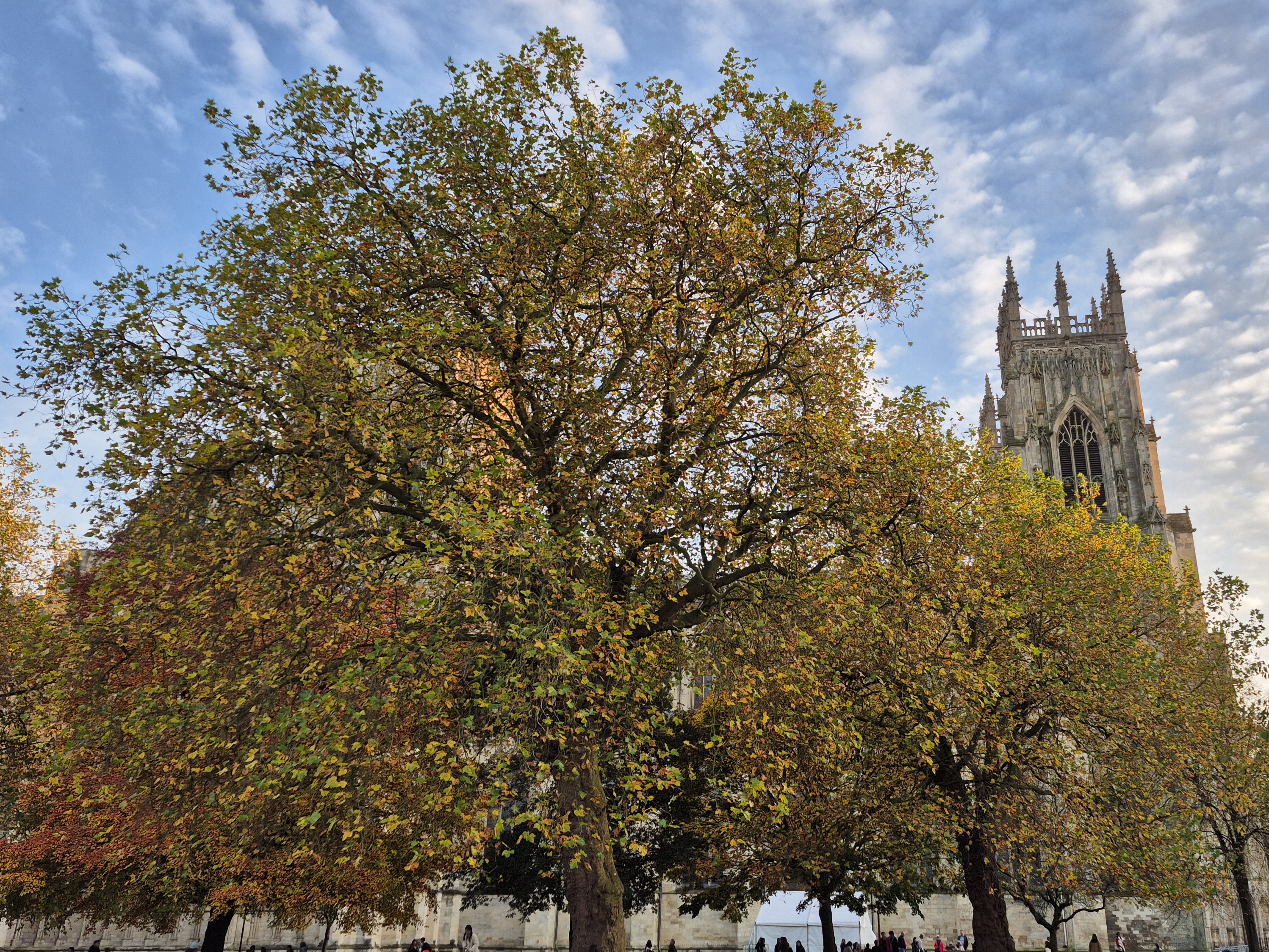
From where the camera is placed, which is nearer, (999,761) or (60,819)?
(999,761)

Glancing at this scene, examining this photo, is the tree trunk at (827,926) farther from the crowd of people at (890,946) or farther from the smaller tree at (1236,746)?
the smaller tree at (1236,746)

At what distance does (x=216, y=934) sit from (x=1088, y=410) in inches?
2472

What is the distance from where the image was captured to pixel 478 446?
14938 mm

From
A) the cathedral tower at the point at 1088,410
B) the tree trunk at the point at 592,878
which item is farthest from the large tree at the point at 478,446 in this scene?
the cathedral tower at the point at 1088,410

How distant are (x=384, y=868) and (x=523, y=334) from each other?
1548 centimetres

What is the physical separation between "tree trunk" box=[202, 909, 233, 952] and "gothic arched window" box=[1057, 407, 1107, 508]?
57.7m

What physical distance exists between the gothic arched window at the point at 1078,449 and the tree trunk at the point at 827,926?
43.6 m

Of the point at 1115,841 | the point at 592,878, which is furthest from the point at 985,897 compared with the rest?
the point at 592,878

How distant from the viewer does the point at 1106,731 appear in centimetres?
1784

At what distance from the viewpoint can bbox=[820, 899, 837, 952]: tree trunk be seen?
89.0 ft

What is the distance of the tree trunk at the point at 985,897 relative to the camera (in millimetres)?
19391

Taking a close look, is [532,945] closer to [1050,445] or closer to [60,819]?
[60,819]

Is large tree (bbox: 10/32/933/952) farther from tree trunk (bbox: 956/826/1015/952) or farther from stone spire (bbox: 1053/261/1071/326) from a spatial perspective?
stone spire (bbox: 1053/261/1071/326)

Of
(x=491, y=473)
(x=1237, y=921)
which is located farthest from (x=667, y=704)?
(x=1237, y=921)
